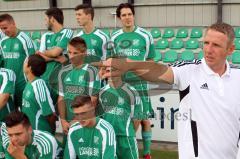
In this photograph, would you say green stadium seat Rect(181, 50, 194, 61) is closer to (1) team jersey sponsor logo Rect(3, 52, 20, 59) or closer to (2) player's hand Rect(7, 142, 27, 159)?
(1) team jersey sponsor logo Rect(3, 52, 20, 59)

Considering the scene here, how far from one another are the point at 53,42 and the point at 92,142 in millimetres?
1784

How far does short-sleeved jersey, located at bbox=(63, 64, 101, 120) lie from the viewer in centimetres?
449

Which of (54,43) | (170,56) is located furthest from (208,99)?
(170,56)

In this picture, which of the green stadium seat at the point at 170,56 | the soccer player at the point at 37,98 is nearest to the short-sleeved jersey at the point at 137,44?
the soccer player at the point at 37,98

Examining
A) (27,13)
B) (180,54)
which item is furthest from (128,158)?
(27,13)

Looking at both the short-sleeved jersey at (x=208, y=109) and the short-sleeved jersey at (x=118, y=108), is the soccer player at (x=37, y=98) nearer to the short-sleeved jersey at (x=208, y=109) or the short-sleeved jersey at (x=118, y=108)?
the short-sleeved jersey at (x=118, y=108)

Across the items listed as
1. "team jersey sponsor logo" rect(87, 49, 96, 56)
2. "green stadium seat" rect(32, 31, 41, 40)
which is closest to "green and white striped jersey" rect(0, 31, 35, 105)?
"team jersey sponsor logo" rect(87, 49, 96, 56)

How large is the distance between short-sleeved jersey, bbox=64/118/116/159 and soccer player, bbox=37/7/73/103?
1066mm

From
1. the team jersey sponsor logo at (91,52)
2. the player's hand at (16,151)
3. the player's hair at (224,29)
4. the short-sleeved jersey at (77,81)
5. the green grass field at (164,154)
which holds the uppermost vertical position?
the player's hair at (224,29)

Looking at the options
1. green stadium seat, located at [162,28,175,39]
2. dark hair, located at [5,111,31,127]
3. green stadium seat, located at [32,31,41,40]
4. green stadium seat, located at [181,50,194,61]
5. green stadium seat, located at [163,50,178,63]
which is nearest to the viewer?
dark hair, located at [5,111,31,127]

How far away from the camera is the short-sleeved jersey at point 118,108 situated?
14.1 feet

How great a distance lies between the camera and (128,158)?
4.35 m

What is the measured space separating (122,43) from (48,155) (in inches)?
81.6

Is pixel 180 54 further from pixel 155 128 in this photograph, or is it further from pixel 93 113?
pixel 93 113
